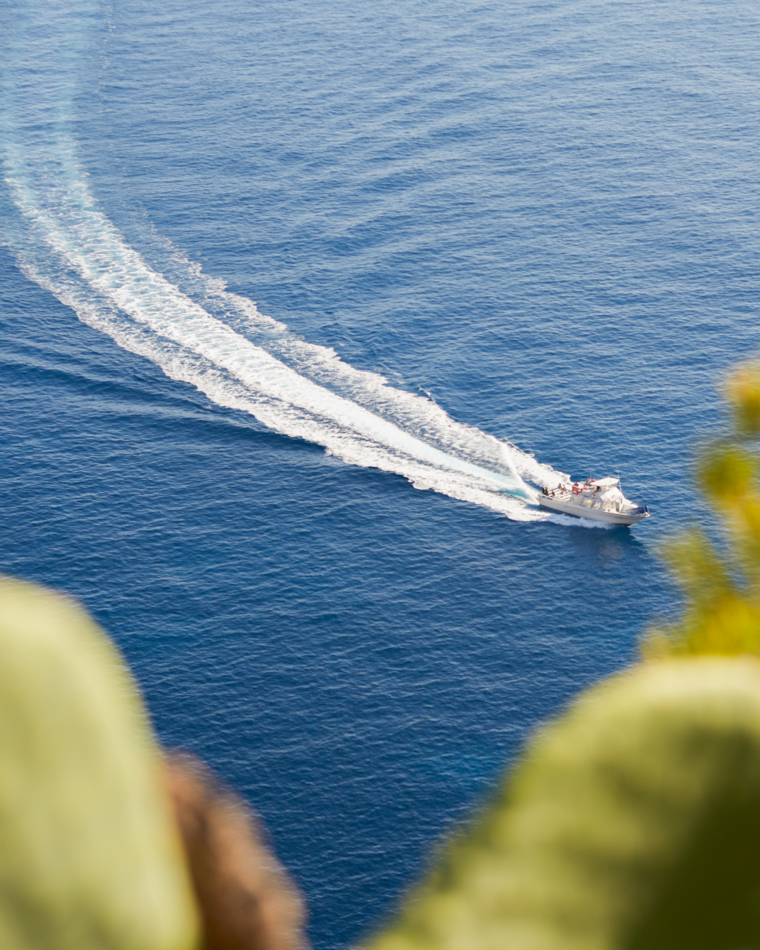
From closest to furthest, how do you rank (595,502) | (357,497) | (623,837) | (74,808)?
(74,808)
(623,837)
(595,502)
(357,497)

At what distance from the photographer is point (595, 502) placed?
145125 mm

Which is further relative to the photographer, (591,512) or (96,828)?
(591,512)

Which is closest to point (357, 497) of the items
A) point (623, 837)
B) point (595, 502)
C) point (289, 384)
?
point (289, 384)

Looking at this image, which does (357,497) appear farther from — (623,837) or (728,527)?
(623,837)

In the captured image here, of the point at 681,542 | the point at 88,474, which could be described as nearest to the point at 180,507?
the point at 88,474

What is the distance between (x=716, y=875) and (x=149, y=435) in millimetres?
168281

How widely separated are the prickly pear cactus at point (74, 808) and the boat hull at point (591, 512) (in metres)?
145

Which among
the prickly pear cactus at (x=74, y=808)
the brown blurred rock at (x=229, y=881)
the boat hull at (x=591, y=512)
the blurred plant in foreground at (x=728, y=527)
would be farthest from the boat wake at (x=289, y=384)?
the prickly pear cactus at (x=74, y=808)

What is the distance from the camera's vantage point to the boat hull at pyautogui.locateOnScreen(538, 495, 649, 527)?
146 meters

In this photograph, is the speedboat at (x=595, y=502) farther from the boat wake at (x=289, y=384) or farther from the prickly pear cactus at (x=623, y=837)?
the prickly pear cactus at (x=623, y=837)

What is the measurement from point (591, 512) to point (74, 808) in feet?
477

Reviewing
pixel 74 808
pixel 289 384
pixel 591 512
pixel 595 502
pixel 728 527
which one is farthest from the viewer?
pixel 289 384

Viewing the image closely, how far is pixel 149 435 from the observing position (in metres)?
168

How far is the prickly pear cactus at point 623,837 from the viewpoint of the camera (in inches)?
125
